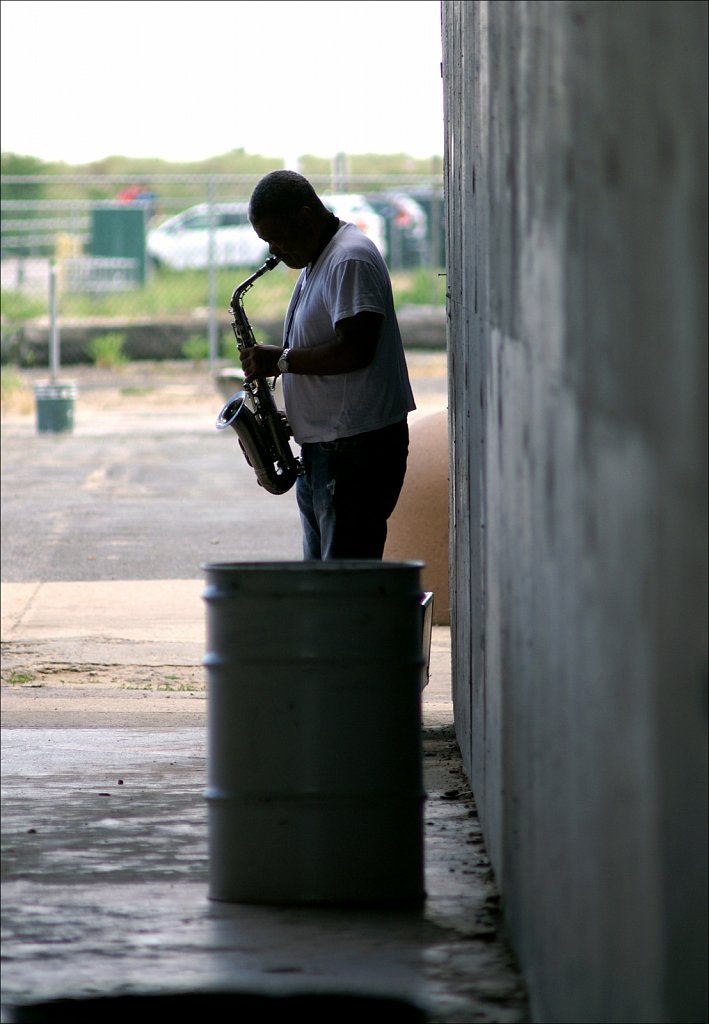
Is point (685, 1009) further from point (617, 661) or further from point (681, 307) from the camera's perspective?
point (681, 307)

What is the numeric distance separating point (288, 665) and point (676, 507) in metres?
1.63

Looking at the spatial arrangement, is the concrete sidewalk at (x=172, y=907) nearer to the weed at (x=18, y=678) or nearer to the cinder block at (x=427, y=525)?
the weed at (x=18, y=678)

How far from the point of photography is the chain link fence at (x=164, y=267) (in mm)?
23422

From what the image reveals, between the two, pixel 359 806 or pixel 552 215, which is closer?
pixel 552 215

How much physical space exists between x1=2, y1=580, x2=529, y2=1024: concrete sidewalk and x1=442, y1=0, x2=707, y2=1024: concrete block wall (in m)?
0.36

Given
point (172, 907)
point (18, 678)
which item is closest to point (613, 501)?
point (172, 907)

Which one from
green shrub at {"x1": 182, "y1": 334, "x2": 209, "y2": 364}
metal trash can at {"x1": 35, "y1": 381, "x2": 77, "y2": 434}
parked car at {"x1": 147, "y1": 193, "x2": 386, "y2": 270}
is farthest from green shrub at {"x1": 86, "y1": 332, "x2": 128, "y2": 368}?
parked car at {"x1": 147, "y1": 193, "x2": 386, "y2": 270}

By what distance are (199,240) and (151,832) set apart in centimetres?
2962

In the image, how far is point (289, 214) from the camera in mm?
5336

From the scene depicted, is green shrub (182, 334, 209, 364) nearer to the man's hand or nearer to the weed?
the weed

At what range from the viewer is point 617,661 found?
2.34 metres

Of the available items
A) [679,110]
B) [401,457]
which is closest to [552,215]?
[679,110]

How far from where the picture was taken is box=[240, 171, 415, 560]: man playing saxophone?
204 inches

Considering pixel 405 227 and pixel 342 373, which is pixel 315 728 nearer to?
pixel 342 373
